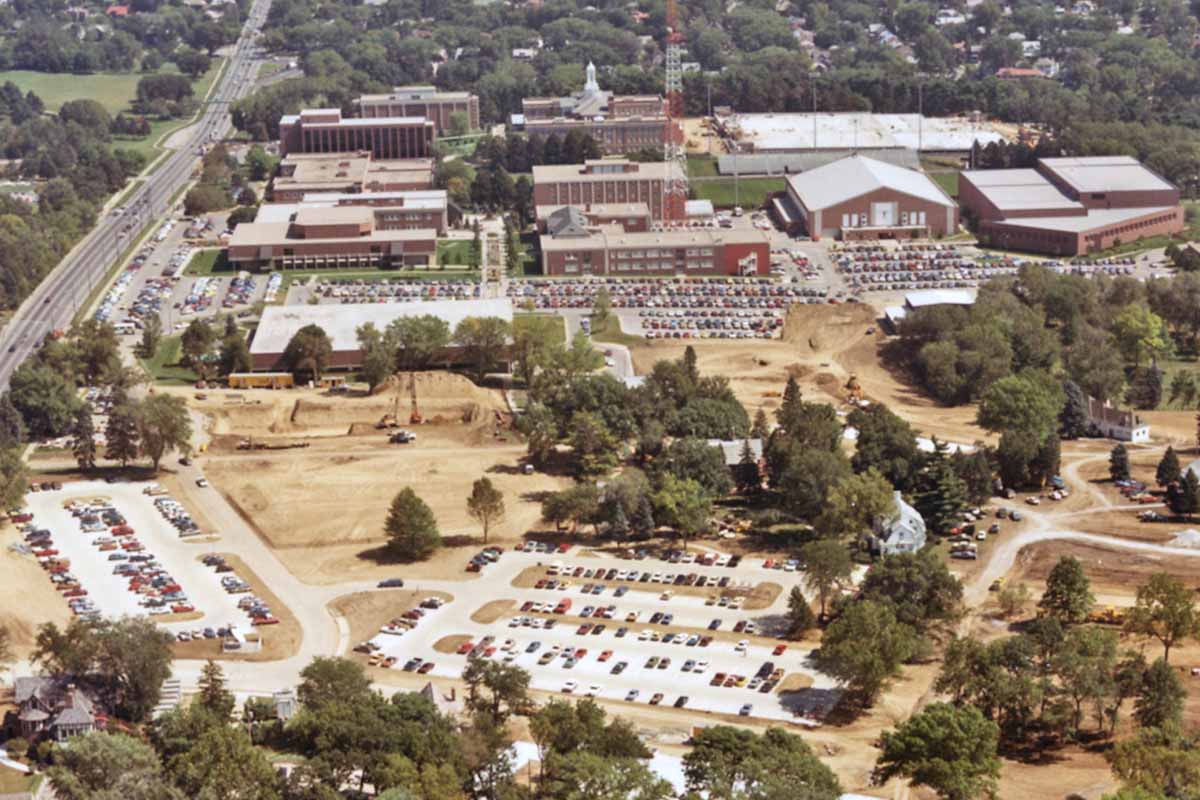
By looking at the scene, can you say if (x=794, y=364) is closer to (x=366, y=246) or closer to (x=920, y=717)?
(x=366, y=246)

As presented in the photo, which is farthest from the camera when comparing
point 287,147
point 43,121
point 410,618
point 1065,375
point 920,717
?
point 43,121

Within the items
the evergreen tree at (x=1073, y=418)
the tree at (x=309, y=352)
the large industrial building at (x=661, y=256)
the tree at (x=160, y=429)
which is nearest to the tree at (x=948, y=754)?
the evergreen tree at (x=1073, y=418)

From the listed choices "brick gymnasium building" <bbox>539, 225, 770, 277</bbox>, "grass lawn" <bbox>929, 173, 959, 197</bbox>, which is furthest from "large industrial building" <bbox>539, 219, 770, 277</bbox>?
"grass lawn" <bbox>929, 173, 959, 197</bbox>

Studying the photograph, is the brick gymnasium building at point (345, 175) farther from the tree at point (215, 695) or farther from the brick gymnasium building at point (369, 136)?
the tree at point (215, 695)

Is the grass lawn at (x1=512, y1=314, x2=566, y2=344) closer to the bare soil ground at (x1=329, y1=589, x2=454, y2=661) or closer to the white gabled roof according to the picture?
the white gabled roof

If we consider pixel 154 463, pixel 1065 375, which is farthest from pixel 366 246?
pixel 1065 375
